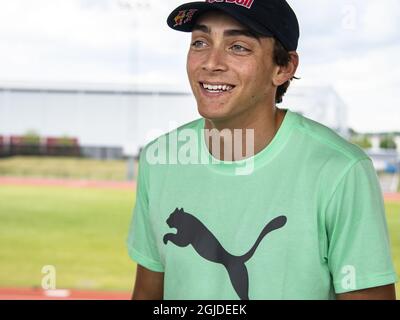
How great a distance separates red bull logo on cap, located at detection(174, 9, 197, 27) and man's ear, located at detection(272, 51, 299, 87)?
0.25m

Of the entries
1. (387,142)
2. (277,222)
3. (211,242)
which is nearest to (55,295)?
(211,242)

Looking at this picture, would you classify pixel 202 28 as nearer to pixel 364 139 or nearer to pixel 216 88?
pixel 216 88

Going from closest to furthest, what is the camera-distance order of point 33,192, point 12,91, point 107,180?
point 33,192 → point 107,180 → point 12,91

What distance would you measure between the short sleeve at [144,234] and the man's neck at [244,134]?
22 centimetres

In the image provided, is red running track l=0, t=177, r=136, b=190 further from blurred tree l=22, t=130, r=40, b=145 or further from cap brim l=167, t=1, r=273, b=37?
cap brim l=167, t=1, r=273, b=37

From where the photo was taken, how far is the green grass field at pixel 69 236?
8.89 m

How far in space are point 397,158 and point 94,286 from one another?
1161 centimetres

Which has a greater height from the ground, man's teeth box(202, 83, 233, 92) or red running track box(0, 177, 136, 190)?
red running track box(0, 177, 136, 190)

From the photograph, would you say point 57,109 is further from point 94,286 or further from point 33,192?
point 94,286

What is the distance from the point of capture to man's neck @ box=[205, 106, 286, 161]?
1.55 meters

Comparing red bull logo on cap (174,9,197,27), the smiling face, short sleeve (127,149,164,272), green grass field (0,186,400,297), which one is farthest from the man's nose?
green grass field (0,186,400,297)

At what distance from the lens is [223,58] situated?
148cm

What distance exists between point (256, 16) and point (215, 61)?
0.45 feet
